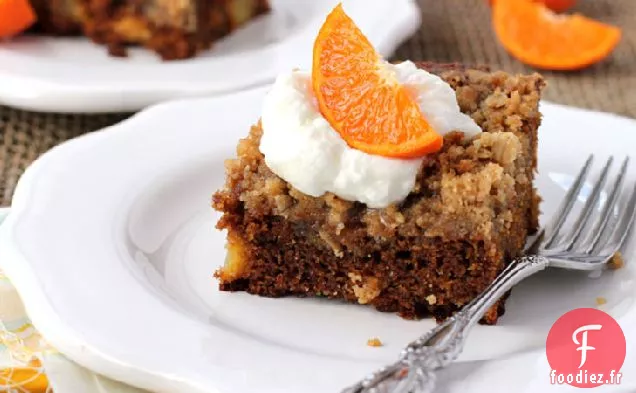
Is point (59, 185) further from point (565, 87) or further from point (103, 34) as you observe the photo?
point (565, 87)

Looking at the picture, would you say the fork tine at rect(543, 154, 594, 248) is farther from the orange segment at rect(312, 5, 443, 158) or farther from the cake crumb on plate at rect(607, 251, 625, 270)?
the orange segment at rect(312, 5, 443, 158)

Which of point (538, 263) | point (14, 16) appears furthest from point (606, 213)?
point (14, 16)

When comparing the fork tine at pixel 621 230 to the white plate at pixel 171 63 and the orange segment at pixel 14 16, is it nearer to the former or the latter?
the white plate at pixel 171 63

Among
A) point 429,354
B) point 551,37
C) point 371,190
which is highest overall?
point 371,190

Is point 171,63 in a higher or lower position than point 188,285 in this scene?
lower

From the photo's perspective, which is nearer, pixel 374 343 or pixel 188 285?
pixel 374 343

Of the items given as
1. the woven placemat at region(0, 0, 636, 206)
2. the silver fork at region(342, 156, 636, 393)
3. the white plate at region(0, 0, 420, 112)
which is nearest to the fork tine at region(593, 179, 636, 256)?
the silver fork at region(342, 156, 636, 393)

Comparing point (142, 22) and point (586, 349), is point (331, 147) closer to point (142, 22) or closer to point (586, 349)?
point (586, 349)
